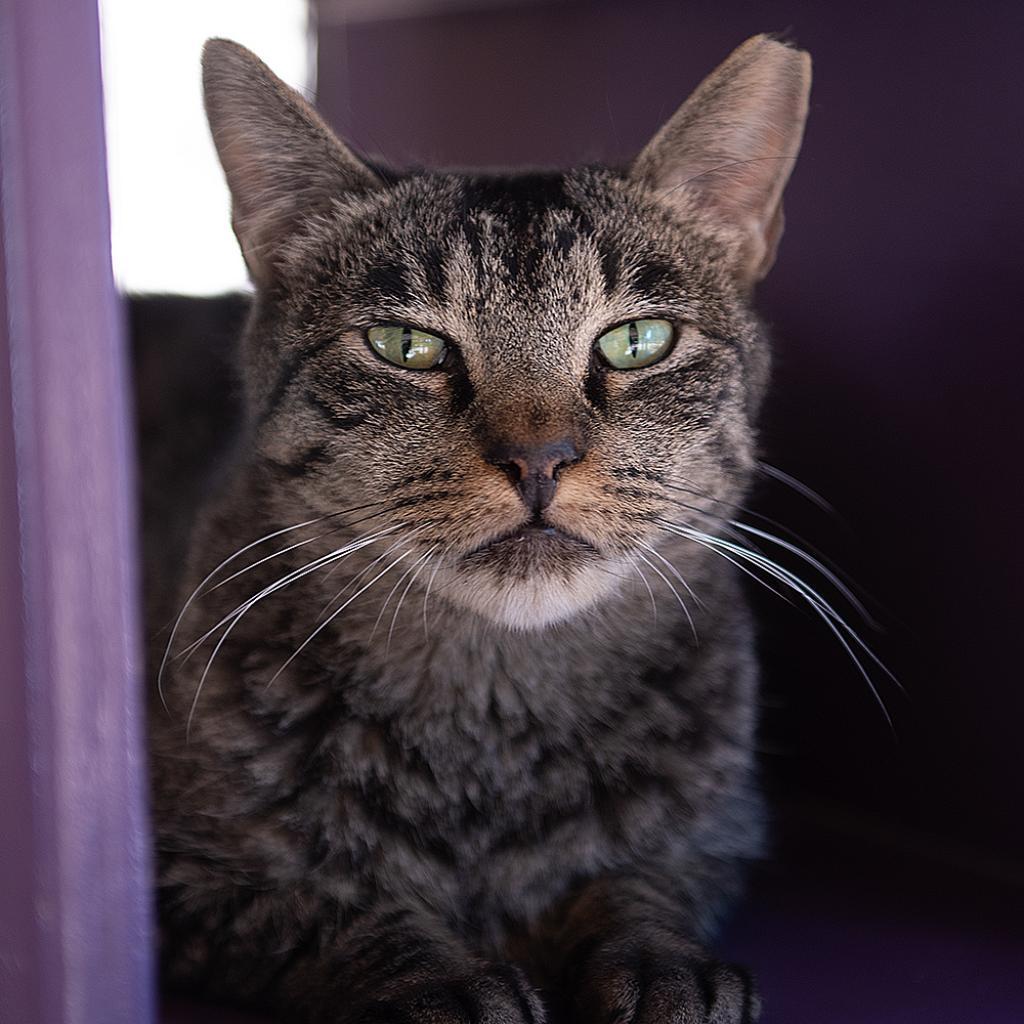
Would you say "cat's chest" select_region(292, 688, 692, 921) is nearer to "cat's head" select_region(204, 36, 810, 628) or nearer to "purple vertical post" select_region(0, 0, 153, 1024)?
"cat's head" select_region(204, 36, 810, 628)

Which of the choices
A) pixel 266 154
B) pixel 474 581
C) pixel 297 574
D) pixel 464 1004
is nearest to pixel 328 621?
pixel 297 574

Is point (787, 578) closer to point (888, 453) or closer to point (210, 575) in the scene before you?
point (888, 453)

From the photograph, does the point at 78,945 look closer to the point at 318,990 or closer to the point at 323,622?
the point at 318,990

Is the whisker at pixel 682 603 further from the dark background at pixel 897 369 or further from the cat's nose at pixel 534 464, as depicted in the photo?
the dark background at pixel 897 369

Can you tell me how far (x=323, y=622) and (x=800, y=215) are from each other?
0.79m

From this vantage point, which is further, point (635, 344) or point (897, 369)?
point (897, 369)

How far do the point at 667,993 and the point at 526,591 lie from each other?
0.36 metres

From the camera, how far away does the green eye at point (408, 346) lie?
112cm

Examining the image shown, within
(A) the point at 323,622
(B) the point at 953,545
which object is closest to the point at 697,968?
(A) the point at 323,622

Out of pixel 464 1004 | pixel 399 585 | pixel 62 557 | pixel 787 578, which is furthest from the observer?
pixel 787 578

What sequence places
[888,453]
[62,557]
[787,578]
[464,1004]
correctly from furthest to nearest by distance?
[888,453] < [787,578] < [464,1004] < [62,557]

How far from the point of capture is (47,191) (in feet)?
2.23

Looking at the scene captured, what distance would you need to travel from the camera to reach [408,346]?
1.12 metres

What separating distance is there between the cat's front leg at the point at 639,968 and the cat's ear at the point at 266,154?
729mm
